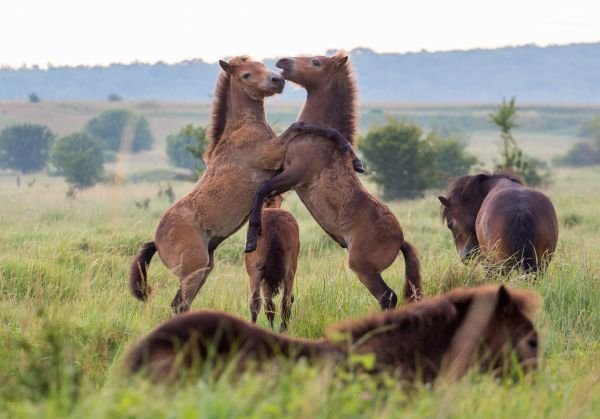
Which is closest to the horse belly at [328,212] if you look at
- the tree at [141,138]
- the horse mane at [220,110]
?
the horse mane at [220,110]

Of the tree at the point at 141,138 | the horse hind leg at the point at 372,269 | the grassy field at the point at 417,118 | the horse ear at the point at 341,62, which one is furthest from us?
the grassy field at the point at 417,118

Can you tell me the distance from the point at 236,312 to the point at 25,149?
44830 mm

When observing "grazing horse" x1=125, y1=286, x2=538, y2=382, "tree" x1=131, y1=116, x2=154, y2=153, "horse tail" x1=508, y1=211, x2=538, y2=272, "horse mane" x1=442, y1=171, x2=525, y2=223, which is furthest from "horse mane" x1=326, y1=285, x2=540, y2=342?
"tree" x1=131, y1=116, x2=154, y2=153

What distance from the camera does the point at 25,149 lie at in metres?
50.5

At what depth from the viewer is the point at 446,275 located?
834 centimetres

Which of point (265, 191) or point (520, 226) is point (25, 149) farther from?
point (265, 191)

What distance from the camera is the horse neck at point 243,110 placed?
812 cm

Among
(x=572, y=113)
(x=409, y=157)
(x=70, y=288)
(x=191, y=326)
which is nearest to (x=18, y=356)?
(x=191, y=326)

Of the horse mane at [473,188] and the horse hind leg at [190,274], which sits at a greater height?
the horse mane at [473,188]

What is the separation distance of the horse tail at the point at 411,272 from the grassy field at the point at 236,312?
0.30 meters

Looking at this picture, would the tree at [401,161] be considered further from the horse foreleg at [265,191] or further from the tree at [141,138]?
the tree at [141,138]

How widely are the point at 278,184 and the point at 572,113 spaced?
9142cm

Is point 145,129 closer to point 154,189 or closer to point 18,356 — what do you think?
point 154,189

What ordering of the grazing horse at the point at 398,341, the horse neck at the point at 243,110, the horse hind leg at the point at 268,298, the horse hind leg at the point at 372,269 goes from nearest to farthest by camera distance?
the grazing horse at the point at 398,341 → the horse hind leg at the point at 372,269 → the horse hind leg at the point at 268,298 → the horse neck at the point at 243,110
